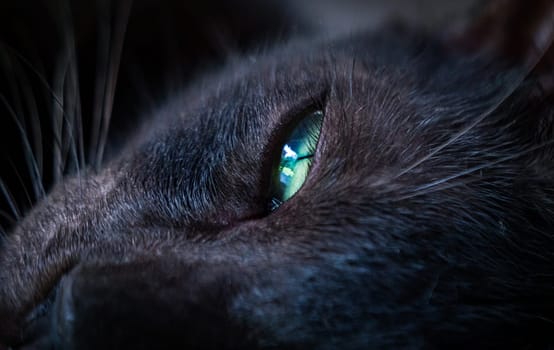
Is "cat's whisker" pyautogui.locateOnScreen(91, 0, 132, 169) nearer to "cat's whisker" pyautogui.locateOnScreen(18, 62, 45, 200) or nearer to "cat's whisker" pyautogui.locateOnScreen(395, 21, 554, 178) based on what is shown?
Answer: "cat's whisker" pyautogui.locateOnScreen(18, 62, 45, 200)

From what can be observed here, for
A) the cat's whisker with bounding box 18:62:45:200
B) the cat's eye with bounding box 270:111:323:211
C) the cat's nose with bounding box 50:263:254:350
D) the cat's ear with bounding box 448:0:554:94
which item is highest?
the cat's ear with bounding box 448:0:554:94

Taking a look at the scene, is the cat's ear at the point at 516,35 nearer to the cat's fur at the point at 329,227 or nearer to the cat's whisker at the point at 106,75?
the cat's fur at the point at 329,227

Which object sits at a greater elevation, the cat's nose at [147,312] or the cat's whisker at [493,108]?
the cat's whisker at [493,108]

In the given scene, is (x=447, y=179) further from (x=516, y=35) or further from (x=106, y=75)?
(x=106, y=75)

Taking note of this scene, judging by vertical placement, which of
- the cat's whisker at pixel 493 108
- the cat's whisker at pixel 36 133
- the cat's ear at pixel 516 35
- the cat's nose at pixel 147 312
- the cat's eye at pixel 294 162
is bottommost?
the cat's nose at pixel 147 312

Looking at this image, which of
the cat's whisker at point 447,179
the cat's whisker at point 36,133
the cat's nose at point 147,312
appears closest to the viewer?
the cat's nose at point 147,312

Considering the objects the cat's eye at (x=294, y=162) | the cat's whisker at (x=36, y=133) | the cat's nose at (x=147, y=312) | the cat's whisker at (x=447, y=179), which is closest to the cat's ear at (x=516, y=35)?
the cat's whisker at (x=447, y=179)

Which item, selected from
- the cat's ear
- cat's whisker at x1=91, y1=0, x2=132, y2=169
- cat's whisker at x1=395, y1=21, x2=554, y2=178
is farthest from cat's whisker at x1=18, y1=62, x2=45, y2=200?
the cat's ear
